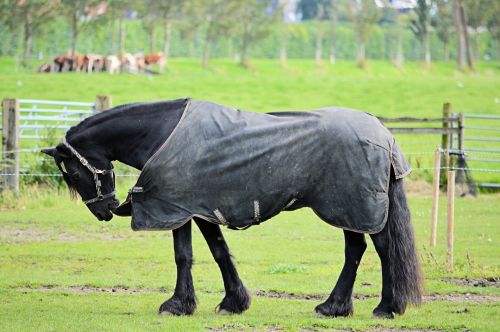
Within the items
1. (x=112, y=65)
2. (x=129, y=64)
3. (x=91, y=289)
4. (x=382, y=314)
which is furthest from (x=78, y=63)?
(x=382, y=314)

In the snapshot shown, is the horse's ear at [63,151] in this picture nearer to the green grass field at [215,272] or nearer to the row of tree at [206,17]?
the green grass field at [215,272]

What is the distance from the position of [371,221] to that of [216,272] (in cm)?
359

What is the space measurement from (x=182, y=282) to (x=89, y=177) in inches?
52.8

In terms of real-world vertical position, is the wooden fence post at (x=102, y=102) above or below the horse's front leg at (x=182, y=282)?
above

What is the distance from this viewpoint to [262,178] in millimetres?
8000

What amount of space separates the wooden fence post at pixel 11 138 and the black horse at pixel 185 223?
9.21 meters

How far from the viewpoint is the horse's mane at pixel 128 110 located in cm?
820

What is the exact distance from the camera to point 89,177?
8.45 meters

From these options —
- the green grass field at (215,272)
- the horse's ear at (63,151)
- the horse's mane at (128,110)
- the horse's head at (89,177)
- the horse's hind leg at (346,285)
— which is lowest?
the green grass field at (215,272)

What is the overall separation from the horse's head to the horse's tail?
2635 mm

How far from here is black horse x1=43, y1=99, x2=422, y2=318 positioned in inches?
319

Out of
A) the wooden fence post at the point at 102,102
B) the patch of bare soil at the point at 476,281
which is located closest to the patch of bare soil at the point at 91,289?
the patch of bare soil at the point at 476,281

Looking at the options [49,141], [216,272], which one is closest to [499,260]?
[216,272]

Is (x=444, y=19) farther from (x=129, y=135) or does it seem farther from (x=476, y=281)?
(x=129, y=135)
